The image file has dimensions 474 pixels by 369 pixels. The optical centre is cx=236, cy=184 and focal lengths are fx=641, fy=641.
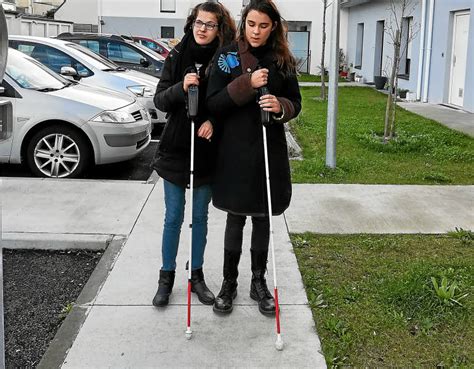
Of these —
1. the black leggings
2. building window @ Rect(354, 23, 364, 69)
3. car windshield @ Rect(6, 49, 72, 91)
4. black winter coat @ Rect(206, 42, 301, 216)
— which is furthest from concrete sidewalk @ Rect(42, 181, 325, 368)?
building window @ Rect(354, 23, 364, 69)

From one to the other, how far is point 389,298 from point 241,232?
112 centimetres

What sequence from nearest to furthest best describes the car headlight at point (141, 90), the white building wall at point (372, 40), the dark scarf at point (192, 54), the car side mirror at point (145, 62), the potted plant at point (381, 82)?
the dark scarf at point (192, 54)
the car headlight at point (141, 90)
the car side mirror at point (145, 62)
the white building wall at point (372, 40)
the potted plant at point (381, 82)

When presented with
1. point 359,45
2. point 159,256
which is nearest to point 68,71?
point 159,256

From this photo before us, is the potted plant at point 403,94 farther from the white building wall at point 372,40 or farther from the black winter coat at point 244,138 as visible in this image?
the black winter coat at point 244,138

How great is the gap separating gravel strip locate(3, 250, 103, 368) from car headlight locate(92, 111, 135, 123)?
2.57 m

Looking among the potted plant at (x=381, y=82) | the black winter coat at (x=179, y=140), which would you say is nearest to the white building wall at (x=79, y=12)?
the potted plant at (x=381, y=82)

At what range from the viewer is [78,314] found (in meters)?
4.09

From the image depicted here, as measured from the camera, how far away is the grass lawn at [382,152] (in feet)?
25.8

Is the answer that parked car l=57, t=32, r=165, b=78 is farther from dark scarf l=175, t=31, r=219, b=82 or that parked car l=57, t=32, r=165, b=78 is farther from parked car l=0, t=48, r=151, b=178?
dark scarf l=175, t=31, r=219, b=82

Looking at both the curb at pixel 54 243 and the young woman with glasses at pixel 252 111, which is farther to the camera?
the curb at pixel 54 243

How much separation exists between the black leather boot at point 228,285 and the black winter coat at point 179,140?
51cm

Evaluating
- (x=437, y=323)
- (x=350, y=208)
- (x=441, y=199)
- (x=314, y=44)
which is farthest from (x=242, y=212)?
(x=314, y=44)

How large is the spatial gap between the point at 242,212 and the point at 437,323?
1.40m

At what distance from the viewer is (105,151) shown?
7.64 metres
